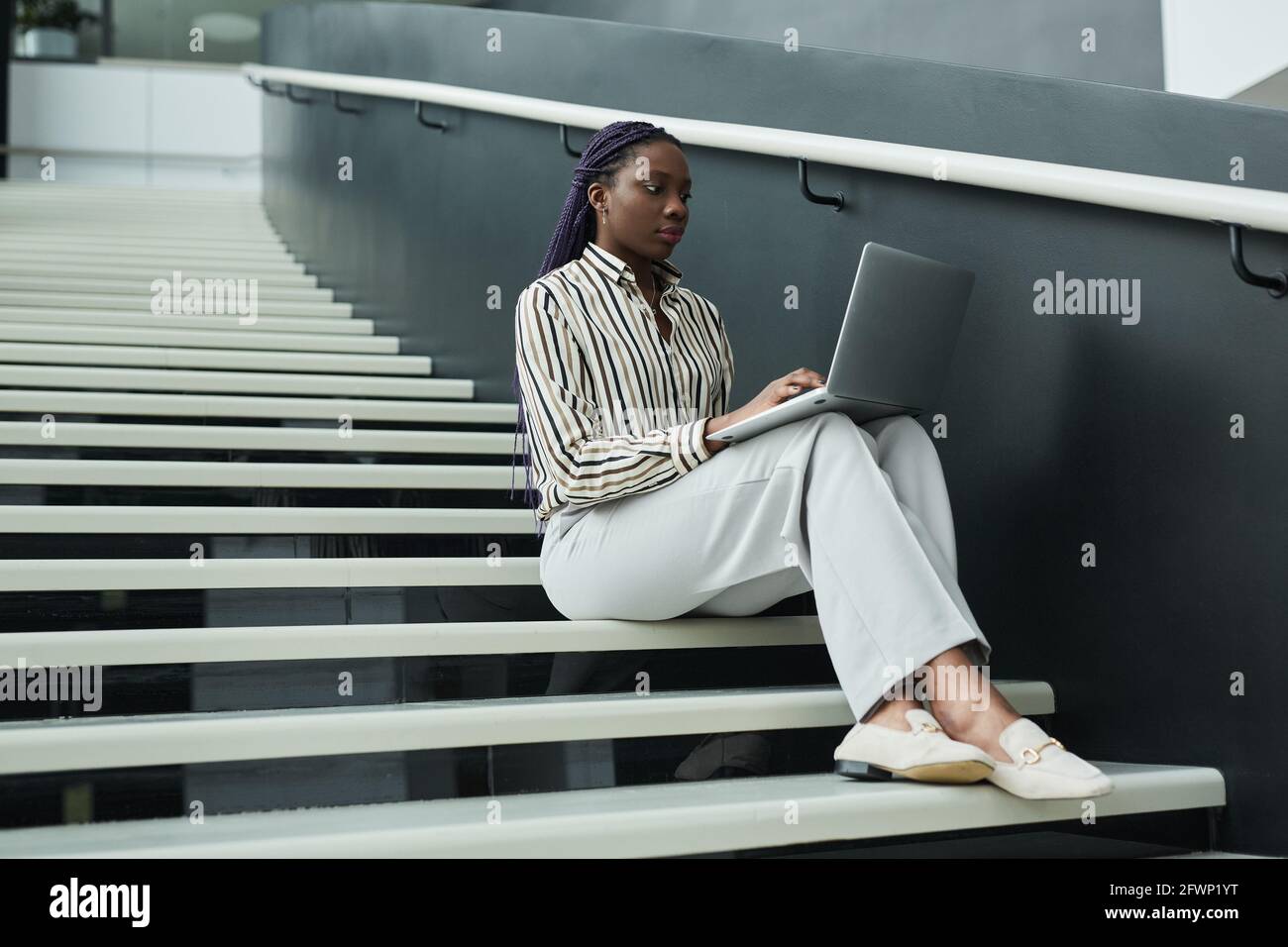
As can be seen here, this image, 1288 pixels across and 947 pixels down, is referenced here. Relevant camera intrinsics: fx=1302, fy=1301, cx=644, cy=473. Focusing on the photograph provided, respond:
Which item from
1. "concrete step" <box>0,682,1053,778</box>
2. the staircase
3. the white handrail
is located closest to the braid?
the white handrail

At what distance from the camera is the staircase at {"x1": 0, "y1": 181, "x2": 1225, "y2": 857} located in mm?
1398

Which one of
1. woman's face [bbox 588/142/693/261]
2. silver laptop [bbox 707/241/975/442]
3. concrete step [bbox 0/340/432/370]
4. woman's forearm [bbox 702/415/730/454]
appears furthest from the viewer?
concrete step [bbox 0/340/432/370]

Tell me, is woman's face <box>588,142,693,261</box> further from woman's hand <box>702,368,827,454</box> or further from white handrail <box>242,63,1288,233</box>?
woman's hand <box>702,368,827,454</box>

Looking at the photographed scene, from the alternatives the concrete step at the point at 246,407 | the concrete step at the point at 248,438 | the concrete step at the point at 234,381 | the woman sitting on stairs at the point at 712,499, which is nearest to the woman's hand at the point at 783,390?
the woman sitting on stairs at the point at 712,499

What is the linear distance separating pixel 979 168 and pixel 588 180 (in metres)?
0.64

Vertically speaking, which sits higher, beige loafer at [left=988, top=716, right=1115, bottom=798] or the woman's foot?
the woman's foot

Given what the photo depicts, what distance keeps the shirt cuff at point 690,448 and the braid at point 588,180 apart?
0.32 m

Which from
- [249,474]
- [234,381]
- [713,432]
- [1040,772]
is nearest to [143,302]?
[234,381]

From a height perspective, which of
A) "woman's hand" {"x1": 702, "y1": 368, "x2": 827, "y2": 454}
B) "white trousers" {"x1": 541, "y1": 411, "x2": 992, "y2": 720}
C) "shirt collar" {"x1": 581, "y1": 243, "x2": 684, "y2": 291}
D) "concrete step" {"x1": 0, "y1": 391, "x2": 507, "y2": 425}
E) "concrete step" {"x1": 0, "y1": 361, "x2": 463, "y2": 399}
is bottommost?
"white trousers" {"x1": 541, "y1": 411, "x2": 992, "y2": 720}

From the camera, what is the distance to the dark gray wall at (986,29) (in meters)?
3.08

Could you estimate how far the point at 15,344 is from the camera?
328 centimetres

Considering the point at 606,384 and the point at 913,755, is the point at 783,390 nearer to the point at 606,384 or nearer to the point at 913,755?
the point at 606,384

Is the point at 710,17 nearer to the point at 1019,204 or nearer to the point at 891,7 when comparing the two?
the point at 891,7
